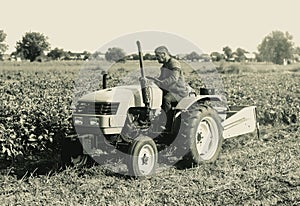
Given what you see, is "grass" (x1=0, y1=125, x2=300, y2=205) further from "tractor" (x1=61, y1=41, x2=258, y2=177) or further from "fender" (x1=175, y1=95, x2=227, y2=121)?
A: "fender" (x1=175, y1=95, x2=227, y2=121)

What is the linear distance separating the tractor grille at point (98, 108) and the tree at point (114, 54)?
2.15ft

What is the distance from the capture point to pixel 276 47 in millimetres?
99312

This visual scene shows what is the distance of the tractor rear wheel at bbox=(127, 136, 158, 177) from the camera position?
20.5 ft

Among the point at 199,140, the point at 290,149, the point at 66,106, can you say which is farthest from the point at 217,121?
the point at 66,106

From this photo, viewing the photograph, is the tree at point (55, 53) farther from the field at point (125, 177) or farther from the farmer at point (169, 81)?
the farmer at point (169, 81)

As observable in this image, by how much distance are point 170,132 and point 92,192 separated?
164cm

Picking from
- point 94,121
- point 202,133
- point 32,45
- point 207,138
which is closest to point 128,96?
point 94,121

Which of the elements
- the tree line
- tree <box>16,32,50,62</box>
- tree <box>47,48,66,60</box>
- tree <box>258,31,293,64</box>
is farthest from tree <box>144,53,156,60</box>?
tree <box>258,31,293,64</box>

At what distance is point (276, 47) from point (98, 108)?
9712 centimetres

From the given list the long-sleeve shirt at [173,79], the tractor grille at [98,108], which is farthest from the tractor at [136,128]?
the long-sleeve shirt at [173,79]

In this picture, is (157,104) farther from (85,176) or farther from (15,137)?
(15,137)

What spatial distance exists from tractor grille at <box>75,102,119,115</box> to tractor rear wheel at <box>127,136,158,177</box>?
1.65 feet

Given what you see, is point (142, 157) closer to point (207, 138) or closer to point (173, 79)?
point (173, 79)

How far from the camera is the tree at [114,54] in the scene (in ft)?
22.1
